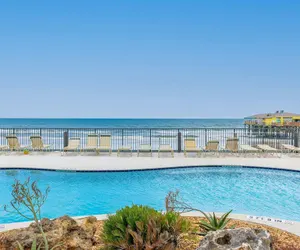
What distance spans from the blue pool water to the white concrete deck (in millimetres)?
288

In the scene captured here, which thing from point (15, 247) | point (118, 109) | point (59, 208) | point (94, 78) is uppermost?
point (94, 78)

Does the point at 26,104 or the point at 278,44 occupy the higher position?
the point at 278,44

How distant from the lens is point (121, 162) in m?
10.3

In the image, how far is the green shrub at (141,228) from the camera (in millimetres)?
2398

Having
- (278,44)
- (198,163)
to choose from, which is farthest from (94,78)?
(198,163)

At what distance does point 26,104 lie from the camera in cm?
4056

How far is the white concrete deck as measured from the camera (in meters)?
9.41

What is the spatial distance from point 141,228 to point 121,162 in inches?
313

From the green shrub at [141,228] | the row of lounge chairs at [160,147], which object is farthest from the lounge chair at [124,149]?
the green shrub at [141,228]

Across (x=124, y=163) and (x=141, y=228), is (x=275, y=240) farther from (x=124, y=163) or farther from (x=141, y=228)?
(x=124, y=163)

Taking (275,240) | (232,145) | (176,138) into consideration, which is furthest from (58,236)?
(176,138)

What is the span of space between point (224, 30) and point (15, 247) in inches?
800

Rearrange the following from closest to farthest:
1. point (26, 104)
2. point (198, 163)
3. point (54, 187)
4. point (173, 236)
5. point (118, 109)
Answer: point (173, 236), point (54, 187), point (198, 163), point (26, 104), point (118, 109)

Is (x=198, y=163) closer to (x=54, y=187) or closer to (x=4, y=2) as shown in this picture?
(x=54, y=187)
